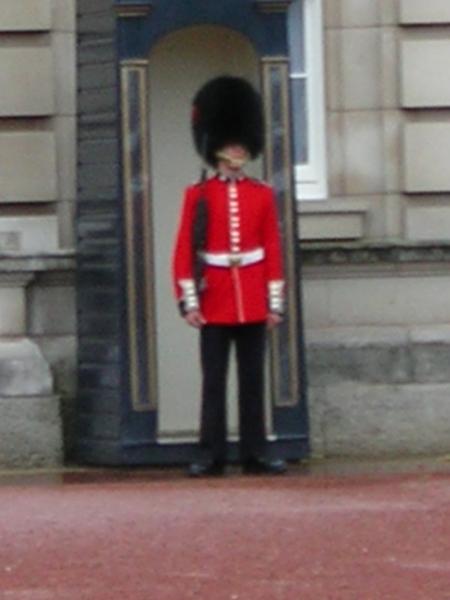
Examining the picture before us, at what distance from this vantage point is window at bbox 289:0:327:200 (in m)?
15.4

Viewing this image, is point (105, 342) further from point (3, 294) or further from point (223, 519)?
point (223, 519)

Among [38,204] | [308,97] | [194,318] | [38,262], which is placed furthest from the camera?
[308,97]

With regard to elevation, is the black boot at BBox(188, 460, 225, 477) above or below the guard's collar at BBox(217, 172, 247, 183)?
below

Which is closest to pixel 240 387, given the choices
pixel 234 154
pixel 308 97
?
pixel 234 154

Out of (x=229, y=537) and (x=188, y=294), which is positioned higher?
(x=188, y=294)

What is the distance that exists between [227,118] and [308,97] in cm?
129

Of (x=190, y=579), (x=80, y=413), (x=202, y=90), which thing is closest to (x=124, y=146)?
(x=202, y=90)

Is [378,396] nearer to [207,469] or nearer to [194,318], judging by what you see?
[207,469]

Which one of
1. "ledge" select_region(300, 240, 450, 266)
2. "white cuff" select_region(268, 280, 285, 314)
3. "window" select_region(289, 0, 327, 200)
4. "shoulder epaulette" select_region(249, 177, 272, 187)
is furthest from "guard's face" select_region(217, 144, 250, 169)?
"window" select_region(289, 0, 327, 200)

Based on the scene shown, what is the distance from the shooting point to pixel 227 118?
46.8ft

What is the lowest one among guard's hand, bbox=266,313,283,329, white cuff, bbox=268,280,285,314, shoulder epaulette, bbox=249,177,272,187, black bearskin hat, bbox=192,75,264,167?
guard's hand, bbox=266,313,283,329

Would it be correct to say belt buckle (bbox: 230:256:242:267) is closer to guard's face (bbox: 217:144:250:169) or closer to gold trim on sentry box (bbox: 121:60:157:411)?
guard's face (bbox: 217:144:250:169)

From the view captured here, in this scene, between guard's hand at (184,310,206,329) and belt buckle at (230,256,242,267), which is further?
belt buckle at (230,256,242,267)

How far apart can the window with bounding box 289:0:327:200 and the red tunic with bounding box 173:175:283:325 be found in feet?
3.99
